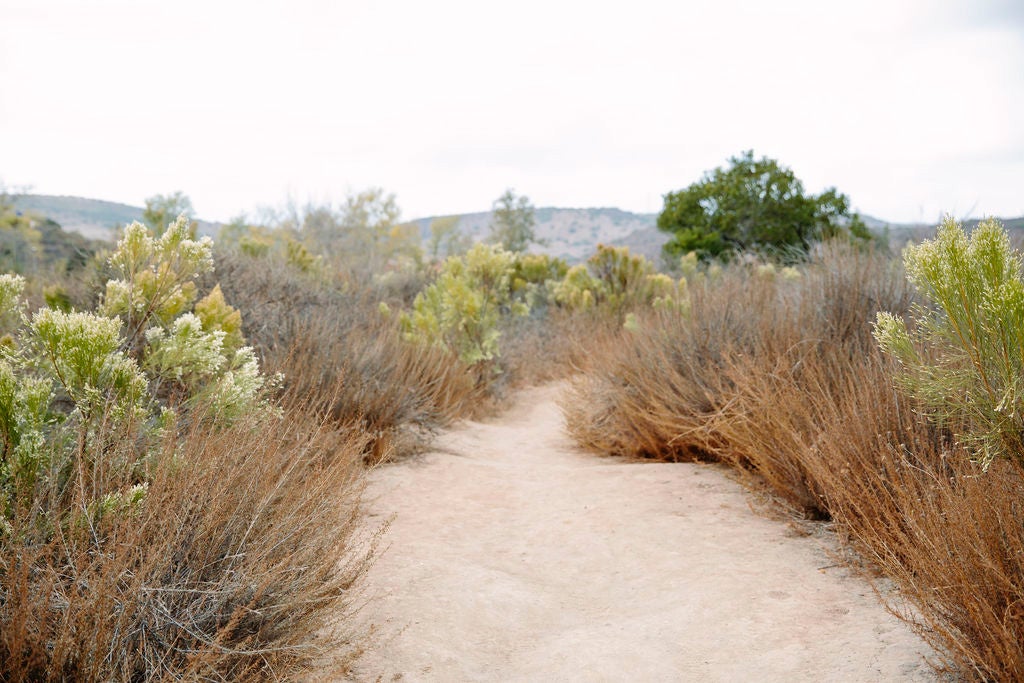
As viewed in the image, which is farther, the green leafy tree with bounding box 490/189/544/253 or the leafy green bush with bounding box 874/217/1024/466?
the green leafy tree with bounding box 490/189/544/253

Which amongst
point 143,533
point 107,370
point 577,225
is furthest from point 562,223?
point 143,533

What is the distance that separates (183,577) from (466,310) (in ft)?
23.5

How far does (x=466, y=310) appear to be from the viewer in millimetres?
9344

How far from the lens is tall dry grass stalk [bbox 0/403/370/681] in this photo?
1.88 meters

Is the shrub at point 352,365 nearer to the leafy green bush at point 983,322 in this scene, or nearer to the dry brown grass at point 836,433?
the dry brown grass at point 836,433

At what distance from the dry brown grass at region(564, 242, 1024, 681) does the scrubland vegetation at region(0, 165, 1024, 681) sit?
2 cm

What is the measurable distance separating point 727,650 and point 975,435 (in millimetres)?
1172

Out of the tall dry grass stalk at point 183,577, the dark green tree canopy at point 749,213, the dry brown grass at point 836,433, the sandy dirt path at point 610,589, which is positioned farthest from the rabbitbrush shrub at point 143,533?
Result: the dark green tree canopy at point 749,213

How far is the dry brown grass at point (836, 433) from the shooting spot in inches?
91.2

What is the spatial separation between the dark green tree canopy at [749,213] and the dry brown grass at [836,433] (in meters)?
21.3

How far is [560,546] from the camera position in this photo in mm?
4297

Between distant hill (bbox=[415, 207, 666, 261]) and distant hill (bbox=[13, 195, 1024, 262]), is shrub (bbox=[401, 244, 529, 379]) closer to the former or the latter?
distant hill (bbox=[13, 195, 1024, 262])

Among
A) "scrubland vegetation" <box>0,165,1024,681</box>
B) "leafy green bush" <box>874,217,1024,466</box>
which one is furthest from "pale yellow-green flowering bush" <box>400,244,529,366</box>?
"leafy green bush" <box>874,217,1024,466</box>

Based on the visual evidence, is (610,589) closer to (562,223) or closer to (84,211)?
(84,211)
